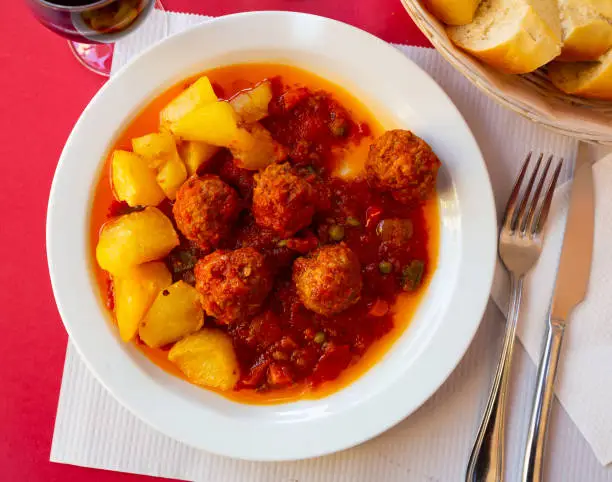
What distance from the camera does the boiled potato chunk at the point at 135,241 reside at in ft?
8.43

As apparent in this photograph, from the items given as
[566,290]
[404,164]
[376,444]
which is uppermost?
[404,164]

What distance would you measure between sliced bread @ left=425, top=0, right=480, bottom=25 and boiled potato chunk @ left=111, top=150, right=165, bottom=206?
1.33 meters

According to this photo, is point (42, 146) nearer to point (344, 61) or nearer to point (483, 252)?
point (344, 61)

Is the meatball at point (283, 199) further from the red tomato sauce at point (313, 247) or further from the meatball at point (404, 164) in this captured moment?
the meatball at point (404, 164)

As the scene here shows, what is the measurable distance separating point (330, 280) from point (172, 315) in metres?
0.69

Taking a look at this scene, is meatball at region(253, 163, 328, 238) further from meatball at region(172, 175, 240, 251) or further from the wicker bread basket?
the wicker bread basket

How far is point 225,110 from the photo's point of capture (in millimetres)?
2582

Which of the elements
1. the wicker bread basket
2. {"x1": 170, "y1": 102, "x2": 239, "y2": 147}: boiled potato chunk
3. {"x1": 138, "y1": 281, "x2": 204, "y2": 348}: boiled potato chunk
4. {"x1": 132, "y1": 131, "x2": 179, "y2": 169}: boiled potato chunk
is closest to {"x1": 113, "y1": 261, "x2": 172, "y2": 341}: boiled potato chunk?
{"x1": 138, "y1": 281, "x2": 204, "y2": 348}: boiled potato chunk

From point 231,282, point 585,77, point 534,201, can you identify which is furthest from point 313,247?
point 585,77

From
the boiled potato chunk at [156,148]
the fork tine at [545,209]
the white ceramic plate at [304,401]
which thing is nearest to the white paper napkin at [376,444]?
the white ceramic plate at [304,401]

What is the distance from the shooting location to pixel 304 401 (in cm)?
278

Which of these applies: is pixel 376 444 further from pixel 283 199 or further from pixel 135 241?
pixel 135 241

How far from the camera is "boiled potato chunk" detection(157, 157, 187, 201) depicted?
2656mm

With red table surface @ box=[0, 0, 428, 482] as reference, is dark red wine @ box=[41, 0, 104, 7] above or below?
above
